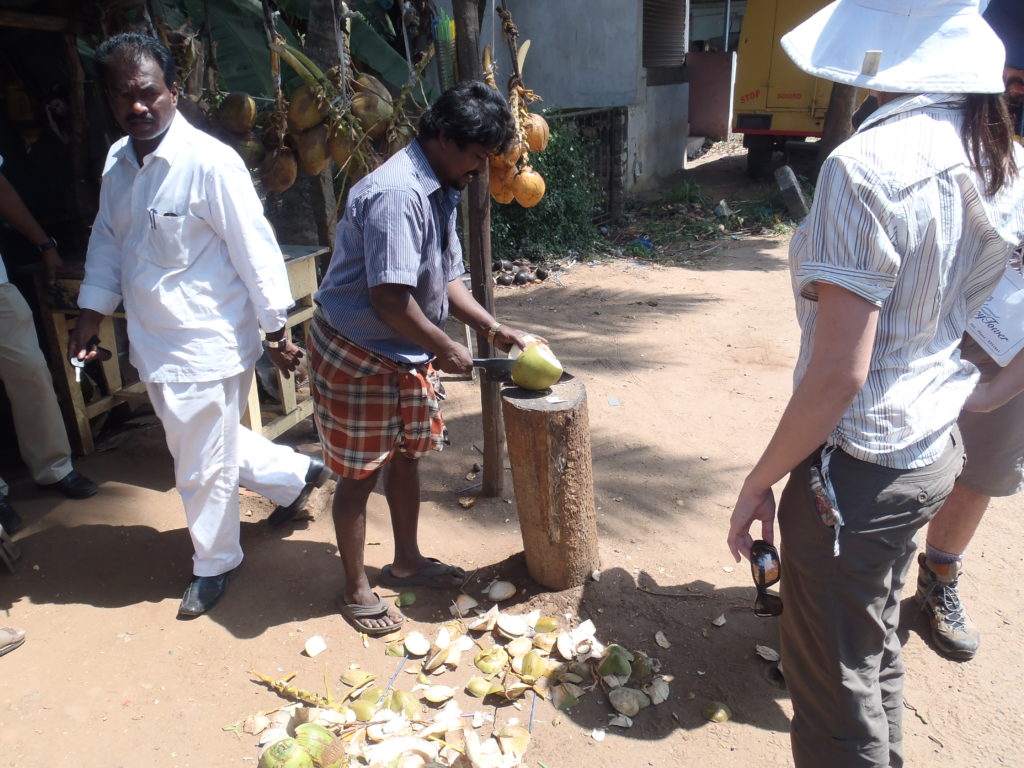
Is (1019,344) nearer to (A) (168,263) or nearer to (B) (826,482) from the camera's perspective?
(B) (826,482)

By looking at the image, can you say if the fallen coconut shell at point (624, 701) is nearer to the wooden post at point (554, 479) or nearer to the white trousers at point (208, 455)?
the wooden post at point (554, 479)

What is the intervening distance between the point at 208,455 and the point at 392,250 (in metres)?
1.10

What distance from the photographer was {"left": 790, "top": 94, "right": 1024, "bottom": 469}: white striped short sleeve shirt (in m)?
1.37

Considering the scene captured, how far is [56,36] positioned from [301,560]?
9.44ft

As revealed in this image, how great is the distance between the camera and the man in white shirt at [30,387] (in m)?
3.36

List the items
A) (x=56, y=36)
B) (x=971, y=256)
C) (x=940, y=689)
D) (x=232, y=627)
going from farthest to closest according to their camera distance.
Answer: (x=56, y=36) < (x=232, y=627) < (x=940, y=689) < (x=971, y=256)

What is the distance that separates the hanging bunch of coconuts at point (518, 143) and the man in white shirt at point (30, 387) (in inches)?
78.9

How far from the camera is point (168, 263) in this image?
266 centimetres

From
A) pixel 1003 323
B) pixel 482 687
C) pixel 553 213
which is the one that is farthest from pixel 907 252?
pixel 553 213

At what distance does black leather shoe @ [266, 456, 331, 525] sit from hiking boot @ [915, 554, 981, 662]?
7.87ft

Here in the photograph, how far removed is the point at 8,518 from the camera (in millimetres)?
3359

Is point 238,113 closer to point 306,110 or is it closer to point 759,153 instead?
point 306,110

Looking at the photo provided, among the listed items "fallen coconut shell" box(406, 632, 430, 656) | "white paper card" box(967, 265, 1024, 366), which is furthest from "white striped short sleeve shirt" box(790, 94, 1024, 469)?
"fallen coconut shell" box(406, 632, 430, 656)

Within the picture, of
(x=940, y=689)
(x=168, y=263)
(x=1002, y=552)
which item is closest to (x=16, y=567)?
(x=168, y=263)
